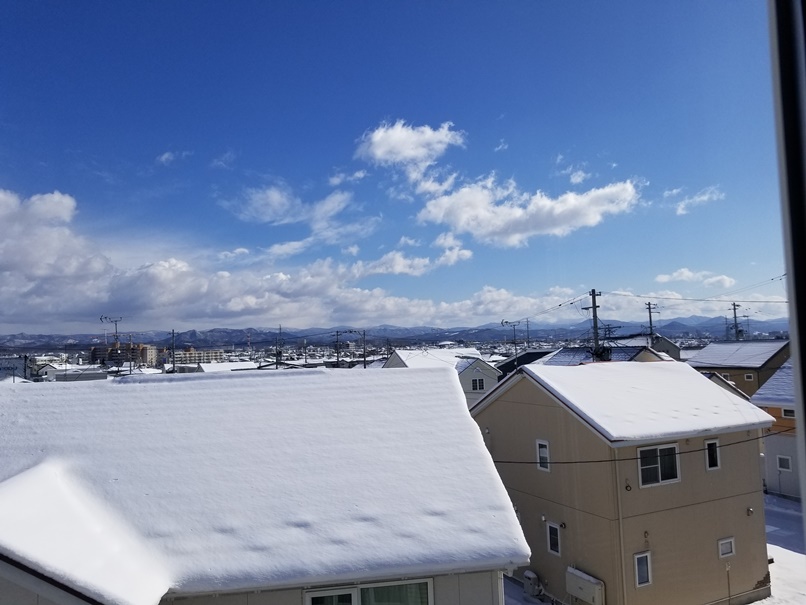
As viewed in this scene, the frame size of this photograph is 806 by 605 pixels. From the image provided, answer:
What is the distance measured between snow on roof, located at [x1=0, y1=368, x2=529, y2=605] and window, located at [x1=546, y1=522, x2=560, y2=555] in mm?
4797

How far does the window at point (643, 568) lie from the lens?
834 centimetres

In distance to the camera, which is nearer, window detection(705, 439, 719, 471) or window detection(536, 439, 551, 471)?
window detection(705, 439, 719, 471)

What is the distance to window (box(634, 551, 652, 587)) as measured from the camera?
27.3 feet

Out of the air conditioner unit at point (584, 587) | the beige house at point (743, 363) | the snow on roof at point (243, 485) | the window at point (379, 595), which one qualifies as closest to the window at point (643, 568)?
the air conditioner unit at point (584, 587)

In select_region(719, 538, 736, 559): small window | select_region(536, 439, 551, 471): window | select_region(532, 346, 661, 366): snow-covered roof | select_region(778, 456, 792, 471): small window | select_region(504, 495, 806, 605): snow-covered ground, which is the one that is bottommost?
select_region(504, 495, 806, 605): snow-covered ground

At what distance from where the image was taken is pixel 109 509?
4.49 metres

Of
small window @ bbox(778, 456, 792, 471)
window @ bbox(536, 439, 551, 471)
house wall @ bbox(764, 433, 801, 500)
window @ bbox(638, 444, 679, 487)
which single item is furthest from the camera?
house wall @ bbox(764, 433, 801, 500)

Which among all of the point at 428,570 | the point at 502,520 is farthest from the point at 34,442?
the point at 502,520

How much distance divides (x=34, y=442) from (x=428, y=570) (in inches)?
165

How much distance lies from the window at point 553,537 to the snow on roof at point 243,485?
15.7ft

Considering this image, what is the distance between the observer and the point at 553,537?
374 inches

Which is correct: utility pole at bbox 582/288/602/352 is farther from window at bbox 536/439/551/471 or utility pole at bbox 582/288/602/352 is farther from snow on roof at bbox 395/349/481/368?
snow on roof at bbox 395/349/481/368

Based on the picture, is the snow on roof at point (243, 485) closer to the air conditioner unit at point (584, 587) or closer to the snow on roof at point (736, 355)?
the air conditioner unit at point (584, 587)

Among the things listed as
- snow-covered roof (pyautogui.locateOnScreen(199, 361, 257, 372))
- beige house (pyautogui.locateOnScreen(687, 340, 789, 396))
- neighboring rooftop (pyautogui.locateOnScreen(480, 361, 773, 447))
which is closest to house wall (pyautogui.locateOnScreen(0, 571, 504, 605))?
neighboring rooftop (pyautogui.locateOnScreen(480, 361, 773, 447))
